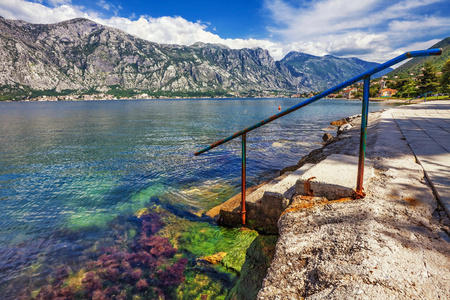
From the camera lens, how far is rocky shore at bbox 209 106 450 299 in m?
2.04

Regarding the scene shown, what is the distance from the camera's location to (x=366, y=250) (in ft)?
8.08

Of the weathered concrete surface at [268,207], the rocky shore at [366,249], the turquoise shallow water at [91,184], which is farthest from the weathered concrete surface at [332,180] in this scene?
the turquoise shallow water at [91,184]

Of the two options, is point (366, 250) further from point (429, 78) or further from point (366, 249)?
point (429, 78)

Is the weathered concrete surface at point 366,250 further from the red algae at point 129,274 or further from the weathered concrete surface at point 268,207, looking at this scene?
A: the red algae at point 129,274

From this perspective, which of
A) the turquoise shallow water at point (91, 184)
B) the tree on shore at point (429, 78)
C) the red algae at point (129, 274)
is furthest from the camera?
the tree on shore at point (429, 78)

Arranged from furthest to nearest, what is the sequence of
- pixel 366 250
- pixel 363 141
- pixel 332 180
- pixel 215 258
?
pixel 215 258, pixel 332 180, pixel 363 141, pixel 366 250

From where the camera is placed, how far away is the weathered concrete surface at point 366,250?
2.03m

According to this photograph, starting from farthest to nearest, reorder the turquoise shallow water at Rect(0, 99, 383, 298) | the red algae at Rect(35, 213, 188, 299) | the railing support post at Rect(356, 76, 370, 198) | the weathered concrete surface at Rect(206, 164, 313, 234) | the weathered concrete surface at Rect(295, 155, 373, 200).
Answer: the turquoise shallow water at Rect(0, 99, 383, 298)
the weathered concrete surface at Rect(206, 164, 313, 234)
the red algae at Rect(35, 213, 188, 299)
the weathered concrete surface at Rect(295, 155, 373, 200)
the railing support post at Rect(356, 76, 370, 198)

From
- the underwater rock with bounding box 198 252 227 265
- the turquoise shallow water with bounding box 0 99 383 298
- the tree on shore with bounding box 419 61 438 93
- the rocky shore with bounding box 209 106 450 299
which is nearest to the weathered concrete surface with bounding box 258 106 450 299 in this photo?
the rocky shore with bounding box 209 106 450 299

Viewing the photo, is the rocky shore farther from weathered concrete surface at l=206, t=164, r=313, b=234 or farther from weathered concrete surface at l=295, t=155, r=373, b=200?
weathered concrete surface at l=206, t=164, r=313, b=234

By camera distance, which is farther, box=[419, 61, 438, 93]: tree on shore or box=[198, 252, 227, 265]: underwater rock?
box=[419, 61, 438, 93]: tree on shore

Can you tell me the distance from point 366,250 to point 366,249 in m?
0.02

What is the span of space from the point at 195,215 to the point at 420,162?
692 cm

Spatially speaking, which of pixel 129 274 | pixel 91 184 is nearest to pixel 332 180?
pixel 129 274
